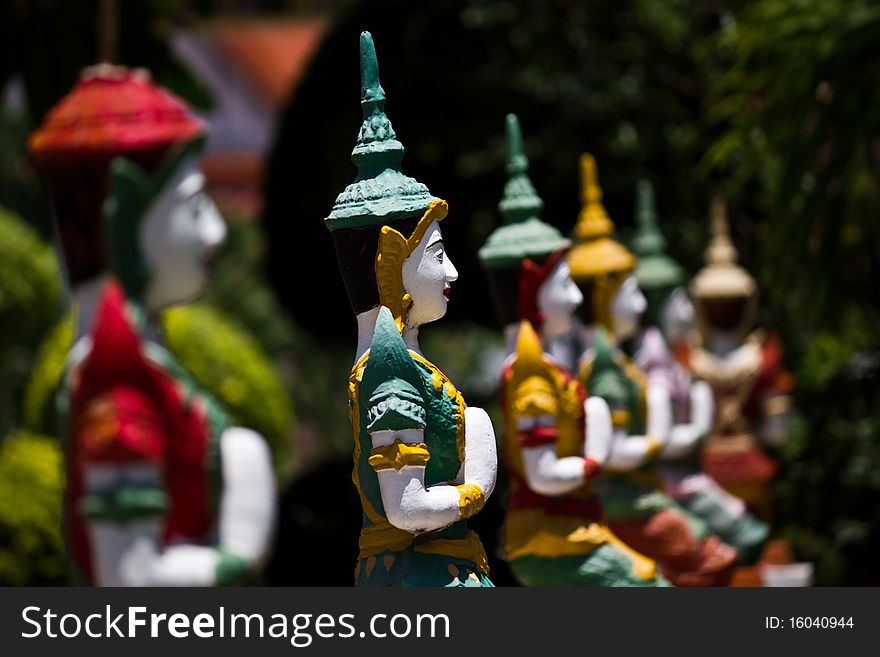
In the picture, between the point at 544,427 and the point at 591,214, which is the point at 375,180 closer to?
the point at 544,427

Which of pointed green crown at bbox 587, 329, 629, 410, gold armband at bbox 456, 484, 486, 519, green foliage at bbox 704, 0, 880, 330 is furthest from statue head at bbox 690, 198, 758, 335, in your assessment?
gold armband at bbox 456, 484, 486, 519

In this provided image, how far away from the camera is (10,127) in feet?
45.3

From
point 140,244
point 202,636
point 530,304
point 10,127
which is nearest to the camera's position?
point 202,636

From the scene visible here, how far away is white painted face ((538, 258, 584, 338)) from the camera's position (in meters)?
5.98

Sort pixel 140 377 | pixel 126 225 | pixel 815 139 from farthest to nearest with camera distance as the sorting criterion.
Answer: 1. pixel 815 139
2. pixel 126 225
3. pixel 140 377

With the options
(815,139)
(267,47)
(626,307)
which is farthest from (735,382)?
(267,47)

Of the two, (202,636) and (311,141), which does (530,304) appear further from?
(311,141)

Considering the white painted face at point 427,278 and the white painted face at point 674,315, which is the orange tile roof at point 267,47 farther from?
the white painted face at point 427,278

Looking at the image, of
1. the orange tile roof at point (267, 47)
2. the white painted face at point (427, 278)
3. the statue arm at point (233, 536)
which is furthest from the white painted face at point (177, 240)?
the orange tile roof at point (267, 47)

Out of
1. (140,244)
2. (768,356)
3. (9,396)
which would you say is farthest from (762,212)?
(140,244)

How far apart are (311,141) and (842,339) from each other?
393cm

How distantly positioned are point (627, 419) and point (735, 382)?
2.56m

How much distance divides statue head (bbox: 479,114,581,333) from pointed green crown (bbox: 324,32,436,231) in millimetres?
1338

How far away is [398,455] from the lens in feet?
14.5
